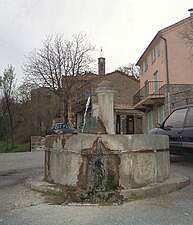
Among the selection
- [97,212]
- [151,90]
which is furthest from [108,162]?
[151,90]

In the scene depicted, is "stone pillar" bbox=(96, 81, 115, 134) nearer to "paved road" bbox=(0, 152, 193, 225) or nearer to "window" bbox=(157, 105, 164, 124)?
"paved road" bbox=(0, 152, 193, 225)

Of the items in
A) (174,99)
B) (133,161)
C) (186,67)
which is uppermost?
(186,67)

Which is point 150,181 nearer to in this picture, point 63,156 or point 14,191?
point 63,156

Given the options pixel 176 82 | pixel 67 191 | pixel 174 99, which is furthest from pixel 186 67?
pixel 67 191

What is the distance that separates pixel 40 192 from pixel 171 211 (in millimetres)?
2821

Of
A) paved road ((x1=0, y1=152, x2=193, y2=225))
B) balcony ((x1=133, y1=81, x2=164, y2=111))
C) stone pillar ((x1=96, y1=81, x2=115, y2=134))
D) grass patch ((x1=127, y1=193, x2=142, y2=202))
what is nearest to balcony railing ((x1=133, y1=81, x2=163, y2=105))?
balcony ((x1=133, y1=81, x2=164, y2=111))

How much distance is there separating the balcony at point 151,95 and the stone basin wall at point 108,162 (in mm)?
19021

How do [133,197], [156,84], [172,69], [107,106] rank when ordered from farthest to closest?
[156,84]
[172,69]
[107,106]
[133,197]

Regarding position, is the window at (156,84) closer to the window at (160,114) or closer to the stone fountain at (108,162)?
the window at (160,114)

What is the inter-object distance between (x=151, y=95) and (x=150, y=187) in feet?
65.2

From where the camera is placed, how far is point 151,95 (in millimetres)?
25438

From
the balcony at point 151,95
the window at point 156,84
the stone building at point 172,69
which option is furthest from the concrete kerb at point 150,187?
the window at point 156,84

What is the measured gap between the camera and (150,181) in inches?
250

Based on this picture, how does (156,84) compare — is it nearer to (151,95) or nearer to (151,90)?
(151,90)
